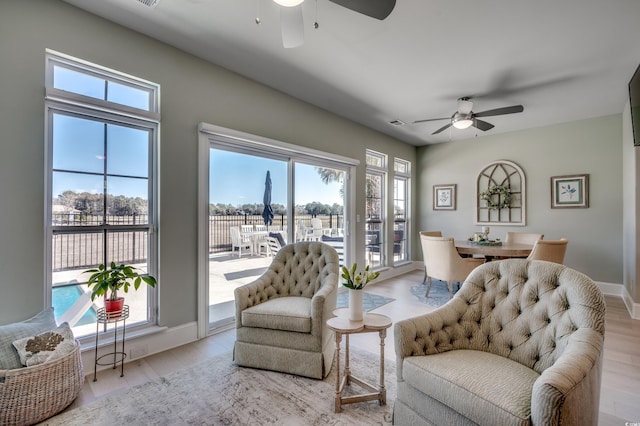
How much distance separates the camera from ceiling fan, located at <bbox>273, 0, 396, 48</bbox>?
5.35ft

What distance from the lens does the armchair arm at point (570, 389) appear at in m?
1.07

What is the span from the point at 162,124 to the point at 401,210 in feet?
16.5

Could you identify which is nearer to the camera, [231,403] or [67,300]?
[231,403]

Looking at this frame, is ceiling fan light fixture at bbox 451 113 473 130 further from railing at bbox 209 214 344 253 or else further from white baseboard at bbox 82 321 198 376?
white baseboard at bbox 82 321 198 376

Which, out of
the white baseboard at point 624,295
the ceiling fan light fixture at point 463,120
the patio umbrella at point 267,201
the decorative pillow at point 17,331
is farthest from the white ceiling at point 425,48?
the white baseboard at point 624,295

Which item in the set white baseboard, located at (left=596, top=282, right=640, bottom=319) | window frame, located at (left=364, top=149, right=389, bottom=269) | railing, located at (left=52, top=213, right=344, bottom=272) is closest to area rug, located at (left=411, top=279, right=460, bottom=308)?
window frame, located at (left=364, top=149, right=389, bottom=269)

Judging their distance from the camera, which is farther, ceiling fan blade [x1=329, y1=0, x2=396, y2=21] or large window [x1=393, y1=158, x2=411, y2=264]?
large window [x1=393, y1=158, x2=411, y2=264]

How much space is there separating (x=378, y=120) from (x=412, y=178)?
7.04ft

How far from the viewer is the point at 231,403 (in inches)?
78.1

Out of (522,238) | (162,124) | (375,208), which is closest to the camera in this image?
(162,124)

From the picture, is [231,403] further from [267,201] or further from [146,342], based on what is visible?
[267,201]

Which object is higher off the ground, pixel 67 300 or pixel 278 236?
pixel 278 236

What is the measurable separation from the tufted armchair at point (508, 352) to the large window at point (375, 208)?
3.64 m

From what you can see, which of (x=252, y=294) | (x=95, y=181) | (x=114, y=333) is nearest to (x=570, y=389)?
(x=252, y=294)
